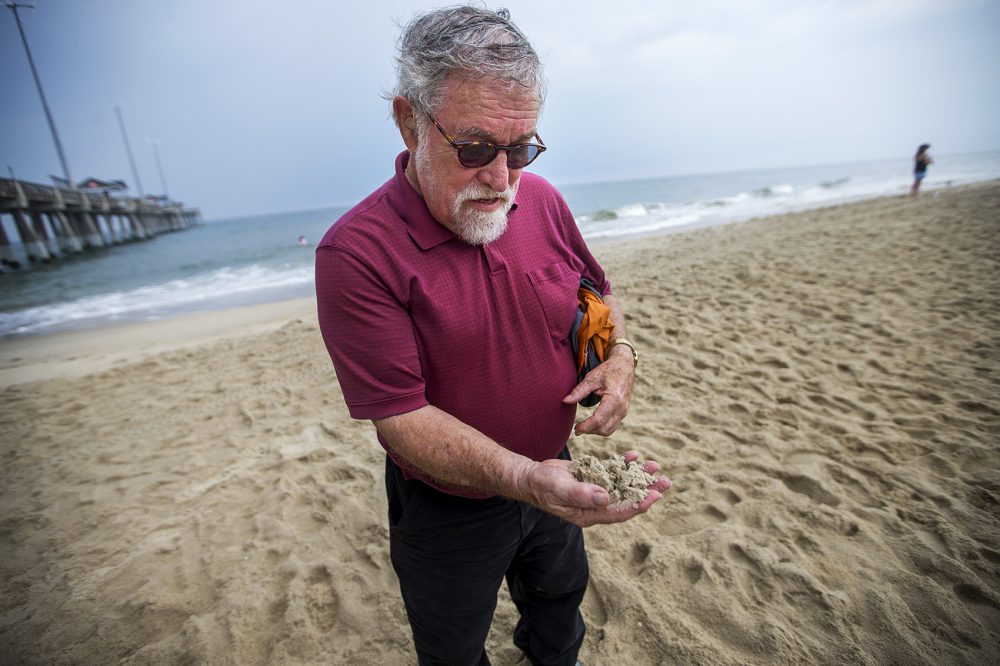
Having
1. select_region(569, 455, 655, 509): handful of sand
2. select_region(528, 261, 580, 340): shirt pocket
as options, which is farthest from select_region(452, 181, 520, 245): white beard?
select_region(569, 455, 655, 509): handful of sand

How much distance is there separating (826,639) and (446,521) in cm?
169

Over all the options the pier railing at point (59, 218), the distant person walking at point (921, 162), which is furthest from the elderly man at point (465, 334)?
the pier railing at point (59, 218)

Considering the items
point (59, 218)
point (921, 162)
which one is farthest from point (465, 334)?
point (59, 218)

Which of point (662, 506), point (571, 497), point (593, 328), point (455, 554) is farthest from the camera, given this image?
point (662, 506)

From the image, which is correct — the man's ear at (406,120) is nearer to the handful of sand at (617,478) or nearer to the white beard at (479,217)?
the white beard at (479,217)

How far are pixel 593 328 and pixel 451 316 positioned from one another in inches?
21.6

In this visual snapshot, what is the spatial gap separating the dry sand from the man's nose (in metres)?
1.97

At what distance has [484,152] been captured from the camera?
1.28 metres

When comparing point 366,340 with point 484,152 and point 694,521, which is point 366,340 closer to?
point 484,152

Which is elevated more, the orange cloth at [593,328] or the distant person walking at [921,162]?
the distant person walking at [921,162]

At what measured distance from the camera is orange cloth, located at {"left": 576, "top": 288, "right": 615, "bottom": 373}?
5.22 ft

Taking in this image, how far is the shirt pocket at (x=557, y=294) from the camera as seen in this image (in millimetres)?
1456

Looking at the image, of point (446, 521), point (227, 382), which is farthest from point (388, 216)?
point (227, 382)

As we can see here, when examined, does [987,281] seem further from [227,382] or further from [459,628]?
[227,382]
